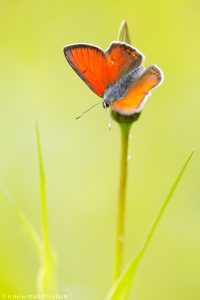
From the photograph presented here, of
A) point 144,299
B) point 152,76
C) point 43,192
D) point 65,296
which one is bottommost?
point 144,299

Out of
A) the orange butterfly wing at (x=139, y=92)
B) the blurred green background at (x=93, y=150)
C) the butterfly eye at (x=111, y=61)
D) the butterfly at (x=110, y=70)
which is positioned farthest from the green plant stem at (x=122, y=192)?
the blurred green background at (x=93, y=150)

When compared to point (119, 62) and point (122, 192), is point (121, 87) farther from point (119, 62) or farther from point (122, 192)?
point (122, 192)

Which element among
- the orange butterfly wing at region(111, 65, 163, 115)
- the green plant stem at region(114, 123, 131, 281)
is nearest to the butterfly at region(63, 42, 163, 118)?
the orange butterfly wing at region(111, 65, 163, 115)

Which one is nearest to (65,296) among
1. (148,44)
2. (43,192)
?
(43,192)

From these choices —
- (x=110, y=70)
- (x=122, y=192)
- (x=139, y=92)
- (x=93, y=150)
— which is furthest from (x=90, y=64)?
(x=93, y=150)

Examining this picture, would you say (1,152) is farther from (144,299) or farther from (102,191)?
(144,299)

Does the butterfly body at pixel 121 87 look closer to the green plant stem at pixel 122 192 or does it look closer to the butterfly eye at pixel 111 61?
the butterfly eye at pixel 111 61

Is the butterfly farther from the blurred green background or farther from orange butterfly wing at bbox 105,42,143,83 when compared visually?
the blurred green background
